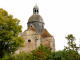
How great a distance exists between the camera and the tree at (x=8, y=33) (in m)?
17.8

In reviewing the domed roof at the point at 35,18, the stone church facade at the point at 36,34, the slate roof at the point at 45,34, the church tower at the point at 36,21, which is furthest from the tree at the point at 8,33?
the domed roof at the point at 35,18

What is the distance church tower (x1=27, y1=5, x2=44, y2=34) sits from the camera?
3759cm

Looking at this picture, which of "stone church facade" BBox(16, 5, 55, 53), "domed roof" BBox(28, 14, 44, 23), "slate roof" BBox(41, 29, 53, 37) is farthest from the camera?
"domed roof" BBox(28, 14, 44, 23)

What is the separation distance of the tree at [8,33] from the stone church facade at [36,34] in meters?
13.6

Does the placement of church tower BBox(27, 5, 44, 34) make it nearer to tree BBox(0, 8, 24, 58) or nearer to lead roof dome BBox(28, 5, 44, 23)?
lead roof dome BBox(28, 5, 44, 23)

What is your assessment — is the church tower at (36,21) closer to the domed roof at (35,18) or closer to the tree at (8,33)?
the domed roof at (35,18)

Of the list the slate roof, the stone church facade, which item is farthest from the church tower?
the slate roof

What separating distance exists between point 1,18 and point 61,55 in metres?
13.4

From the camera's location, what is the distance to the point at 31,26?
36.6 meters

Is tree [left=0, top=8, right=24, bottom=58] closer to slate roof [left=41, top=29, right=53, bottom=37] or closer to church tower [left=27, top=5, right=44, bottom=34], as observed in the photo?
church tower [left=27, top=5, right=44, bottom=34]

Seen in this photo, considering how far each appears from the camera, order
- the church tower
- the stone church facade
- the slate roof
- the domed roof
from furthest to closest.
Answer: the domed roof → the church tower → the slate roof → the stone church facade

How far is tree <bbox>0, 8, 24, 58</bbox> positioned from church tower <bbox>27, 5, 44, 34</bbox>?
60.2 feet

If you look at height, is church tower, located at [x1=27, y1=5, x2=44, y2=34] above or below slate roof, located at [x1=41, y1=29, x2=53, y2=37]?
above

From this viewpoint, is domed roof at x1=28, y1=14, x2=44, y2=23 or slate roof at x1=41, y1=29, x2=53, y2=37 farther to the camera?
domed roof at x1=28, y1=14, x2=44, y2=23
